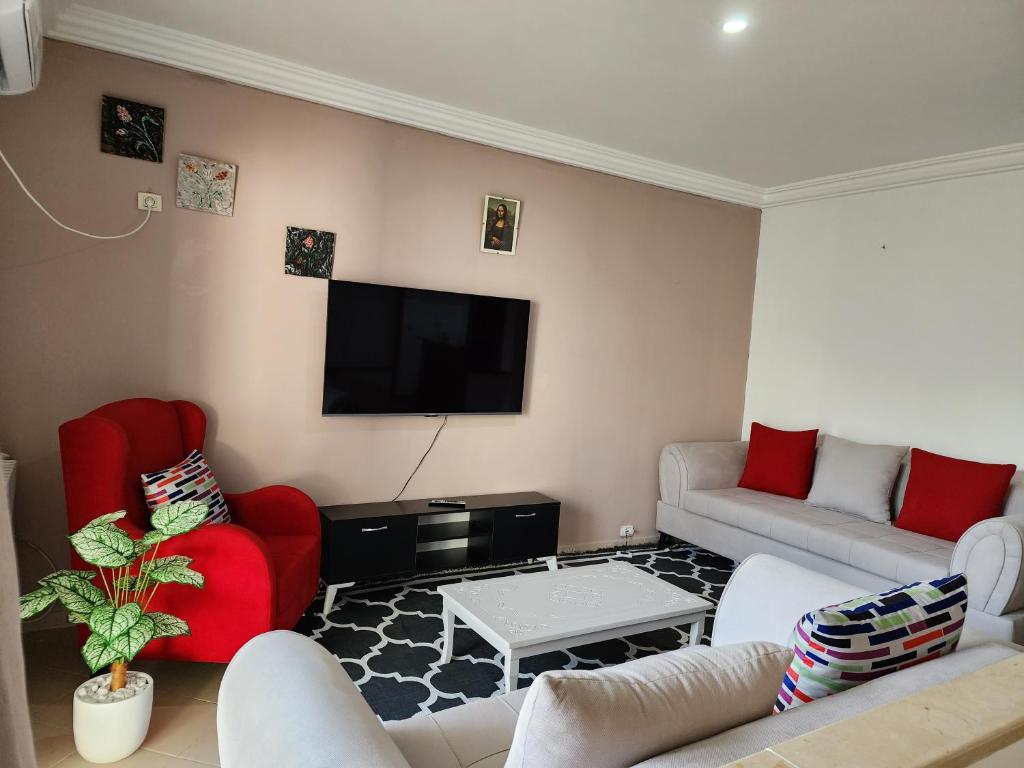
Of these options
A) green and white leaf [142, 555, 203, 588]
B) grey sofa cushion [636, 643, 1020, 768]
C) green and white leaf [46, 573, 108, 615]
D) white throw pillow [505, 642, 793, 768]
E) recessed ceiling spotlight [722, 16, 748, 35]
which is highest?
recessed ceiling spotlight [722, 16, 748, 35]

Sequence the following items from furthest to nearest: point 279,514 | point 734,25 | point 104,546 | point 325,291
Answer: point 325,291
point 279,514
point 734,25
point 104,546

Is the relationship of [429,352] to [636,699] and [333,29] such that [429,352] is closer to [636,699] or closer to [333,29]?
[333,29]

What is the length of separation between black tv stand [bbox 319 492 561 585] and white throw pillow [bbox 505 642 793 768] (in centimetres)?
239

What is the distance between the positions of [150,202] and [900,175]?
14.1 ft

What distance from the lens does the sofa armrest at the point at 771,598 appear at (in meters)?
2.27

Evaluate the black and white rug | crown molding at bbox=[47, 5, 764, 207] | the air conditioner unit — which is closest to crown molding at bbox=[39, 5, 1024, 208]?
crown molding at bbox=[47, 5, 764, 207]

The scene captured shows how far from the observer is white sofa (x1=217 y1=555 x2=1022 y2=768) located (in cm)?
117

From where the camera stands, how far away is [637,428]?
490 centimetres

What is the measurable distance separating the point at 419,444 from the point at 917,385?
3.14m

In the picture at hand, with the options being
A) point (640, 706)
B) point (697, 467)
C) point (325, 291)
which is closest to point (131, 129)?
point (325, 291)

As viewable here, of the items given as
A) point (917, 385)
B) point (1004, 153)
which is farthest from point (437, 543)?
point (1004, 153)

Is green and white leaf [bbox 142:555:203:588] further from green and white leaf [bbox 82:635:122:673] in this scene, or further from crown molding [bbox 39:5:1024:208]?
crown molding [bbox 39:5:1024:208]

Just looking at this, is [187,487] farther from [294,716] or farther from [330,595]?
[294,716]

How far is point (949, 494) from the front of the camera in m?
3.74
